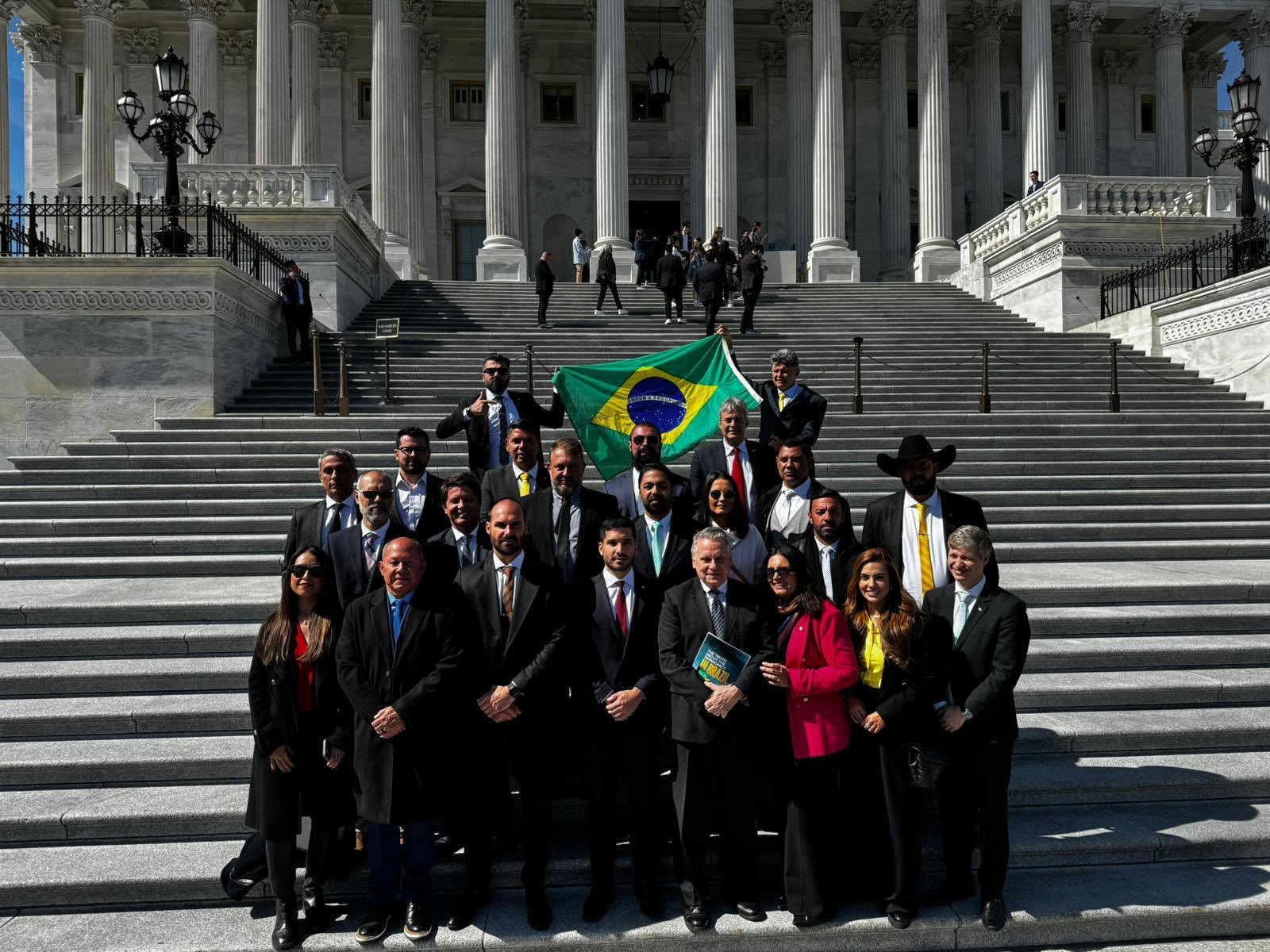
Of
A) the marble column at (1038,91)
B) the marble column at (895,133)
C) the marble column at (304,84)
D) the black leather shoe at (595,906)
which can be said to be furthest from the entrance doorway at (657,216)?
the black leather shoe at (595,906)

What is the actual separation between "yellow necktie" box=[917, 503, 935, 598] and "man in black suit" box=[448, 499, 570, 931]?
2.15 meters

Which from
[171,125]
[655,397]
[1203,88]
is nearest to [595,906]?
[655,397]

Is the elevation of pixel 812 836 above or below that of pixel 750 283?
below

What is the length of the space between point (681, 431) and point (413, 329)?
43.5 ft

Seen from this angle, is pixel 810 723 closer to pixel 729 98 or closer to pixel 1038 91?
pixel 729 98

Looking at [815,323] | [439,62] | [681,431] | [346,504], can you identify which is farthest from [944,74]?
[346,504]

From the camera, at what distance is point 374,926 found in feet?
15.7

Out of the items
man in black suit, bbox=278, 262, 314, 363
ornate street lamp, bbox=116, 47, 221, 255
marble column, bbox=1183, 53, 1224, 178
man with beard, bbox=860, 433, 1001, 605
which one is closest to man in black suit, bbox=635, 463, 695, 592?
man with beard, bbox=860, 433, 1001, 605

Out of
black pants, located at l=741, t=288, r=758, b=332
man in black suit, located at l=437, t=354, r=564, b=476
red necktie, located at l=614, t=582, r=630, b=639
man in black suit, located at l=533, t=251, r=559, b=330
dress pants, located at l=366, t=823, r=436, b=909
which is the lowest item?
dress pants, located at l=366, t=823, r=436, b=909

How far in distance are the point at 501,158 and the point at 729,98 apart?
6.88 meters

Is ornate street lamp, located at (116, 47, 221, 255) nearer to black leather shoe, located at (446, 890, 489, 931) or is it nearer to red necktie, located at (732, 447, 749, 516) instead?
red necktie, located at (732, 447, 749, 516)

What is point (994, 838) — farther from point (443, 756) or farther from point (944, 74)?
point (944, 74)

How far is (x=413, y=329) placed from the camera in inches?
841

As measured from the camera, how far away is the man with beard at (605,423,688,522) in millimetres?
6344
